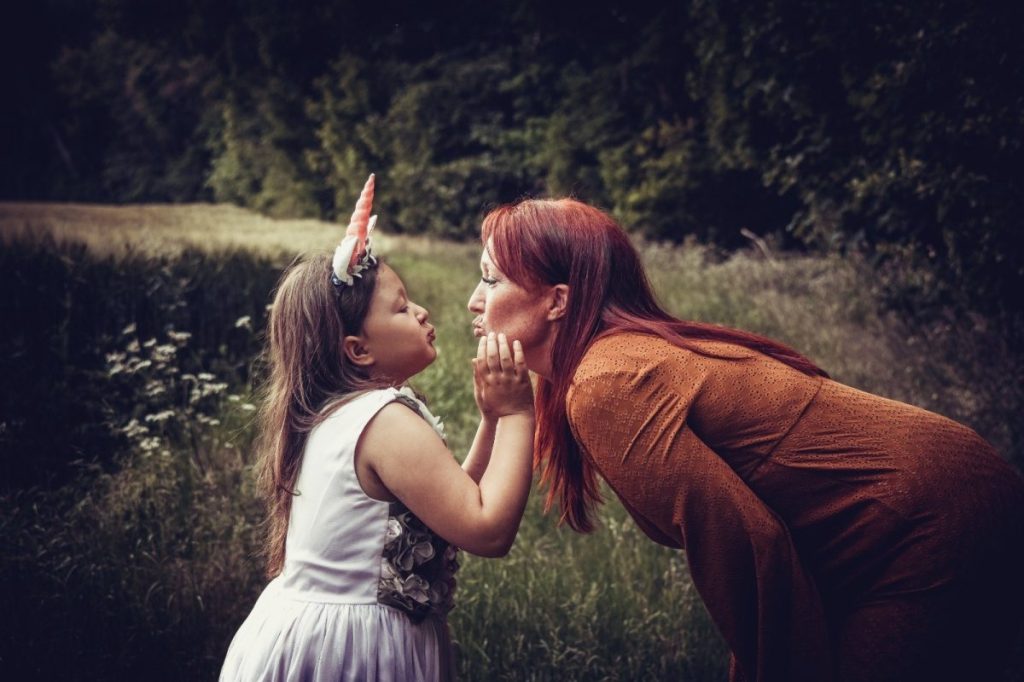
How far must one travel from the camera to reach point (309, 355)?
6.54 ft

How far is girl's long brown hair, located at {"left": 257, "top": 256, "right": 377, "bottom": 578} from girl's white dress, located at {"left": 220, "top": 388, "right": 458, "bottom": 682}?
4.4 inches

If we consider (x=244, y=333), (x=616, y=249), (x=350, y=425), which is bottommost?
(x=244, y=333)

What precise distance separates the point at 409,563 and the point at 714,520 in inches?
28.7

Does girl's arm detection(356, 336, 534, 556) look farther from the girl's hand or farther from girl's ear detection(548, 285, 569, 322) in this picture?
girl's ear detection(548, 285, 569, 322)

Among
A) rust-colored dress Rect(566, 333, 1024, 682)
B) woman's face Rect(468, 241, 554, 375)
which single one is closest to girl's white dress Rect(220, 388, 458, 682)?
woman's face Rect(468, 241, 554, 375)

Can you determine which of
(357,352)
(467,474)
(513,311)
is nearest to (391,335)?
(357,352)

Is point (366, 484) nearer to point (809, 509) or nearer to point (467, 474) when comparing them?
point (467, 474)

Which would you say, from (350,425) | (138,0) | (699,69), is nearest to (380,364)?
(350,425)

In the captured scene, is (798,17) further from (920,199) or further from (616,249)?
(616,249)

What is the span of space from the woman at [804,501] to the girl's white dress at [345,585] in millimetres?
511

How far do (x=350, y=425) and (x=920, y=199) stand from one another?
6267 mm

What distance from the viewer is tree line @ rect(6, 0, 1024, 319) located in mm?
5887

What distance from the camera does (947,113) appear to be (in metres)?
5.82

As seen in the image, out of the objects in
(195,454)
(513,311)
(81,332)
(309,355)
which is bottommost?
(195,454)
